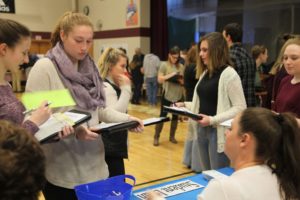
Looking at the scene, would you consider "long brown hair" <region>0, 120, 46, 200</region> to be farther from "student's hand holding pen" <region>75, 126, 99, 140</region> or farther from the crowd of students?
"student's hand holding pen" <region>75, 126, 99, 140</region>

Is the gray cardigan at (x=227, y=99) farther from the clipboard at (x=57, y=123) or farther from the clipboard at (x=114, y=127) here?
the clipboard at (x=57, y=123)

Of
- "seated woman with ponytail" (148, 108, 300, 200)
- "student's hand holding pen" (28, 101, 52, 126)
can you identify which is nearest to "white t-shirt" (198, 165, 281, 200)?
"seated woman with ponytail" (148, 108, 300, 200)

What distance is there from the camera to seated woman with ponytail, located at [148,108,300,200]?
129cm

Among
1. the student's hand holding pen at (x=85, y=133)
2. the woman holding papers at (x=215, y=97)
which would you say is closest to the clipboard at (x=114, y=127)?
the student's hand holding pen at (x=85, y=133)

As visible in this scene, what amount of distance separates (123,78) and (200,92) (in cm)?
69

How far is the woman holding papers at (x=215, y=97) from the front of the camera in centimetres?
274

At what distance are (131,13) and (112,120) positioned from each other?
9.04m

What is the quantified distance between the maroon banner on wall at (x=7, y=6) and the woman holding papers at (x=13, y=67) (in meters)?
11.7

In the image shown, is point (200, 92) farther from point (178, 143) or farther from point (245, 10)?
point (245, 10)

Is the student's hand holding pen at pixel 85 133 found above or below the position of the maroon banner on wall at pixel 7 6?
below

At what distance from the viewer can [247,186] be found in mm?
1289

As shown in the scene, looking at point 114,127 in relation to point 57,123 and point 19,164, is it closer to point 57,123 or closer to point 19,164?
point 57,123

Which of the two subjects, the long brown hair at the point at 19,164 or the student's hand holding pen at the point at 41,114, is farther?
the student's hand holding pen at the point at 41,114

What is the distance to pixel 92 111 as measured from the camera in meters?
1.97
